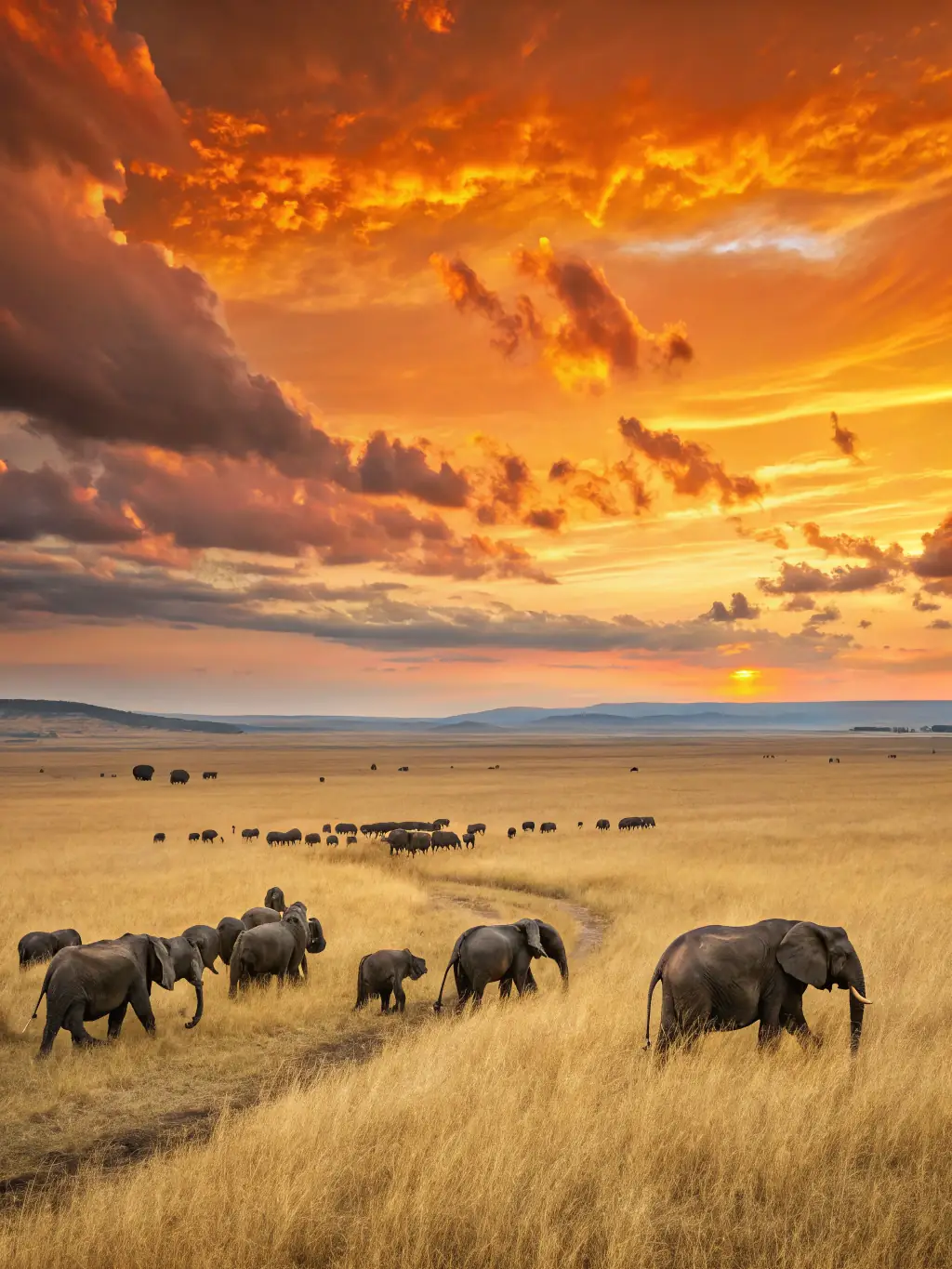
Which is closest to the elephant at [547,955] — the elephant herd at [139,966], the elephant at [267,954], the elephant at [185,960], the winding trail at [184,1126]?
the winding trail at [184,1126]

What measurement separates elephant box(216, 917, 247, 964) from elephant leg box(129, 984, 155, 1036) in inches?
195

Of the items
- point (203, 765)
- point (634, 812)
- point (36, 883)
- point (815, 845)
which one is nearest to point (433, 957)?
point (36, 883)

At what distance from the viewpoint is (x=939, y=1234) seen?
19.6 feet

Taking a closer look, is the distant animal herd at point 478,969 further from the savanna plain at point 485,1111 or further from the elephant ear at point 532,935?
the savanna plain at point 485,1111

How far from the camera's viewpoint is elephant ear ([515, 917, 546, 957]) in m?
14.1

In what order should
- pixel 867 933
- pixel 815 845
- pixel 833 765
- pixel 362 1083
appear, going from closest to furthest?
1. pixel 362 1083
2. pixel 867 933
3. pixel 815 845
4. pixel 833 765

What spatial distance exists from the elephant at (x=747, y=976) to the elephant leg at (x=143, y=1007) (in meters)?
7.32

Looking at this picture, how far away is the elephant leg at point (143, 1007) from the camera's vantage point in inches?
484

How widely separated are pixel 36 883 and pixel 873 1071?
2600 centimetres

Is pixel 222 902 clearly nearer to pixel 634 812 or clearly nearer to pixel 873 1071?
pixel 873 1071

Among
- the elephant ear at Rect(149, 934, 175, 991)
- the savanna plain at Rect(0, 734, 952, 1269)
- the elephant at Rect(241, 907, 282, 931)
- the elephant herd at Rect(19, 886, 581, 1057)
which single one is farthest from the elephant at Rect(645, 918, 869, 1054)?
the elephant at Rect(241, 907, 282, 931)

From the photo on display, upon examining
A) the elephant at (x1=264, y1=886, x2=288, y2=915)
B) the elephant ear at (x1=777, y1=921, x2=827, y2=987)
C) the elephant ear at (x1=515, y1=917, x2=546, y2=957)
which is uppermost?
the elephant ear at (x1=777, y1=921, x2=827, y2=987)

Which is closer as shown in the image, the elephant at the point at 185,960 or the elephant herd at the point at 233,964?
the elephant herd at the point at 233,964

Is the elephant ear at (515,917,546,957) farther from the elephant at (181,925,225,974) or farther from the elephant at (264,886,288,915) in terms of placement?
the elephant at (264,886,288,915)
